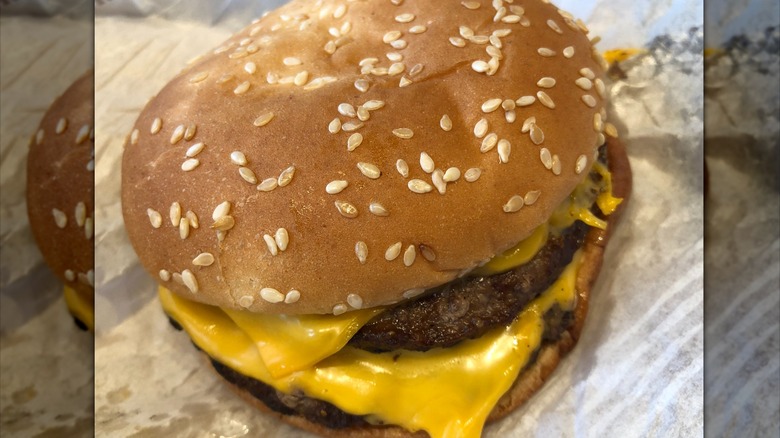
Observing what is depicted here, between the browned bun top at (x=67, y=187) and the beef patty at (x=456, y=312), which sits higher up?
the browned bun top at (x=67, y=187)

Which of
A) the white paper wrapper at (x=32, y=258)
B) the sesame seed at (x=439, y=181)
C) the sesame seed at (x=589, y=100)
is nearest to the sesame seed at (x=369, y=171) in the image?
the sesame seed at (x=439, y=181)

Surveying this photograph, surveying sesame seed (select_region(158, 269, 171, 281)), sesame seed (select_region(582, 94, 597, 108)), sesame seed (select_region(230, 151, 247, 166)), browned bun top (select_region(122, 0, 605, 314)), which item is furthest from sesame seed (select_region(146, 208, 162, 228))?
sesame seed (select_region(582, 94, 597, 108))

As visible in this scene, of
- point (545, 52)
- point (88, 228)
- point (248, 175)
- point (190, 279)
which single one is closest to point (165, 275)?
point (190, 279)

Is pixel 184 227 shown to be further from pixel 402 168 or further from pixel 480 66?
pixel 480 66

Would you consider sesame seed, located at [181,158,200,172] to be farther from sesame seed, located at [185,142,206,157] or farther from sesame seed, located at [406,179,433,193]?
sesame seed, located at [406,179,433,193]

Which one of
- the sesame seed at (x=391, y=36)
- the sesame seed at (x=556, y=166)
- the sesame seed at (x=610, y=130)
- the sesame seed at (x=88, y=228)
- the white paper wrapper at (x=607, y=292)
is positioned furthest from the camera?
the sesame seed at (x=88, y=228)

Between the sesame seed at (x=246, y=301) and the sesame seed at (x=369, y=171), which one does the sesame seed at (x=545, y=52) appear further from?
the sesame seed at (x=246, y=301)
